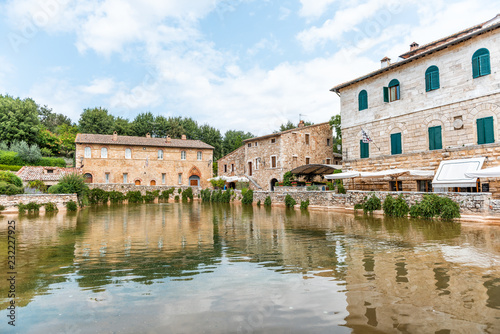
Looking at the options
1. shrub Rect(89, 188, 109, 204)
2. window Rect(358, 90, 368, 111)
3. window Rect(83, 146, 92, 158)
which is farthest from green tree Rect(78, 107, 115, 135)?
window Rect(358, 90, 368, 111)

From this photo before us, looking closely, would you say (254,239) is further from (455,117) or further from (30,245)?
(455,117)

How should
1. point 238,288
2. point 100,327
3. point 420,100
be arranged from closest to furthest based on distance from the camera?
point 100,327, point 238,288, point 420,100

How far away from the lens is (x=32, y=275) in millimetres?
5730

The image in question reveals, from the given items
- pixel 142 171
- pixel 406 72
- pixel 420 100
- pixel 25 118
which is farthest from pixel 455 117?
pixel 25 118

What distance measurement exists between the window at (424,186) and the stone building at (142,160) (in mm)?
27770

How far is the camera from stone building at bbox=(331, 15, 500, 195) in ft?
51.1

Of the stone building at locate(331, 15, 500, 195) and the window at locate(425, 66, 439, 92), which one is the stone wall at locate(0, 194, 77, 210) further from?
the window at locate(425, 66, 439, 92)

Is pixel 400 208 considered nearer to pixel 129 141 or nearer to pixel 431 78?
pixel 431 78

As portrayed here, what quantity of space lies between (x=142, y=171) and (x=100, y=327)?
36.5 m

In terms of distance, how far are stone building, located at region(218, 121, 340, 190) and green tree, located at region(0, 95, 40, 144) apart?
89.4ft

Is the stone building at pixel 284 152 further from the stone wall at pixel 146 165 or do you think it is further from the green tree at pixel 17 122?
the green tree at pixel 17 122

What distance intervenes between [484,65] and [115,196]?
30.9 meters

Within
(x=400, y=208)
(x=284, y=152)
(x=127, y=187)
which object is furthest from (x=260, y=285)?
(x=127, y=187)

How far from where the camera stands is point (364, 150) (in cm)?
2172
